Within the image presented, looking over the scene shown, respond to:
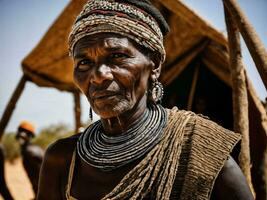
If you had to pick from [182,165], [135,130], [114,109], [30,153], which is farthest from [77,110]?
[182,165]

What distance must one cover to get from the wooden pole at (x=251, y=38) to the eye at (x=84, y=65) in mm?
1061

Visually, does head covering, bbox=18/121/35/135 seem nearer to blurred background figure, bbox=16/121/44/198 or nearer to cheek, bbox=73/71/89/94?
blurred background figure, bbox=16/121/44/198

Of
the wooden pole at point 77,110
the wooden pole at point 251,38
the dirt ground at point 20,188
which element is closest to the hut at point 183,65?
the wooden pole at point 77,110

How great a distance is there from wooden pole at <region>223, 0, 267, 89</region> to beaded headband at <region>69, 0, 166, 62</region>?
2.21 ft

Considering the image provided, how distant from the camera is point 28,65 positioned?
5.58 m

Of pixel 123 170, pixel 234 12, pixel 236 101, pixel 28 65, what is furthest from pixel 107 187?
pixel 28 65

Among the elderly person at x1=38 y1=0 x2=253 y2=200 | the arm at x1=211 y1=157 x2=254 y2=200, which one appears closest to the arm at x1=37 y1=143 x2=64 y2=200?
the elderly person at x1=38 y1=0 x2=253 y2=200

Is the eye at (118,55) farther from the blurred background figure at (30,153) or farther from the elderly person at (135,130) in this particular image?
the blurred background figure at (30,153)

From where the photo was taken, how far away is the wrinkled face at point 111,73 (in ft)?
6.29

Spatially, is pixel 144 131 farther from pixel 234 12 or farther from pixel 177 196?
pixel 234 12

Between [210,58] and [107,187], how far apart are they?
2.96 metres

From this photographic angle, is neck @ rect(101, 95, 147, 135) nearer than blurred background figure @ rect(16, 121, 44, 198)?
Yes

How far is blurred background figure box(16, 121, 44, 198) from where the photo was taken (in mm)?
9012

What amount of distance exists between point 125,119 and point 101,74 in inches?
13.0
